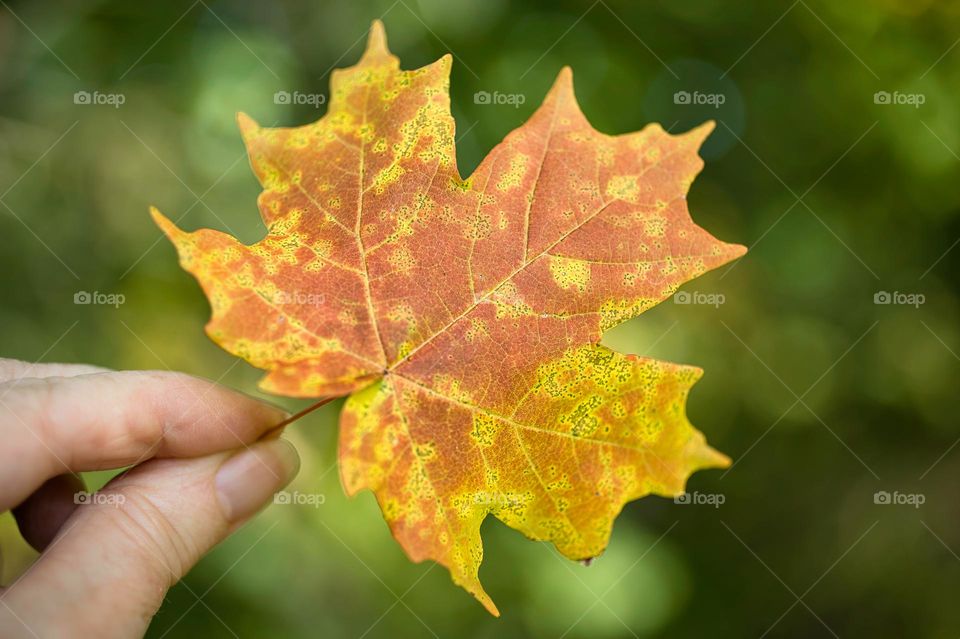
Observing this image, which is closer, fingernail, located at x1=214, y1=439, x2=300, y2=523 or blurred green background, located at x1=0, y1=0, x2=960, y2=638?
fingernail, located at x1=214, y1=439, x2=300, y2=523

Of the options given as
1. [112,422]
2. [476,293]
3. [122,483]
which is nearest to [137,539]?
[122,483]

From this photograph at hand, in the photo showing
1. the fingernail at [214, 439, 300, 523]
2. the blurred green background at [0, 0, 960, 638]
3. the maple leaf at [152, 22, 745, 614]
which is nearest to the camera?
the maple leaf at [152, 22, 745, 614]

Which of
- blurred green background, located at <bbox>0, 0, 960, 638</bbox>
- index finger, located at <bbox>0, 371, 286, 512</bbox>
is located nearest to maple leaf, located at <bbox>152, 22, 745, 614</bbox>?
index finger, located at <bbox>0, 371, 286, 512</bbox>

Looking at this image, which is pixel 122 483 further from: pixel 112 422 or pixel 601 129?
pixel 601 129

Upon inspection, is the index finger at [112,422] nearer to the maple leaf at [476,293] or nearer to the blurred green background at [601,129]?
the maple leaf at [476,293]

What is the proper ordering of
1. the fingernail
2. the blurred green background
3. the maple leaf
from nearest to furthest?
the maple leaf < the fingernail < the blurred green background

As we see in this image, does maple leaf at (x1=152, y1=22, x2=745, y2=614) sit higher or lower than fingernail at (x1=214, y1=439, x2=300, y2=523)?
higher

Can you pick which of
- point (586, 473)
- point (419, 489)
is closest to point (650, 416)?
point (586, 473)

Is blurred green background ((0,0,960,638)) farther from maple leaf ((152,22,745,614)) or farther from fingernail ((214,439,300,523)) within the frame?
maple leaf ((152,22,745,614))

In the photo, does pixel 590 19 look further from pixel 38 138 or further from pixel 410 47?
pixel 38 138
